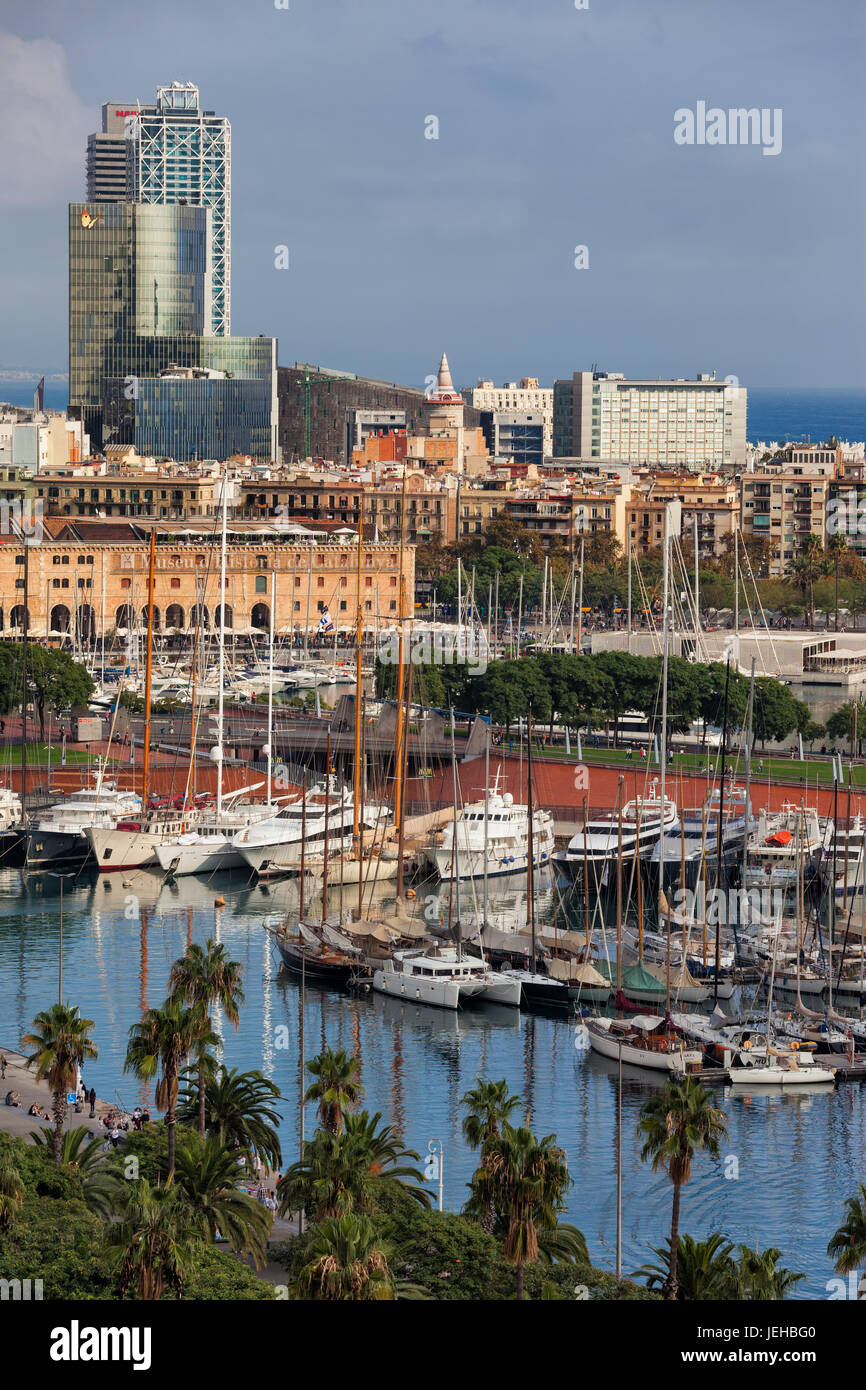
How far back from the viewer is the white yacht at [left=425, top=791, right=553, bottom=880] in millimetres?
42562

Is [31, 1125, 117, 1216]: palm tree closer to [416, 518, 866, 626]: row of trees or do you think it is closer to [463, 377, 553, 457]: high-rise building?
[416, 518, 866, 626]: row of trees

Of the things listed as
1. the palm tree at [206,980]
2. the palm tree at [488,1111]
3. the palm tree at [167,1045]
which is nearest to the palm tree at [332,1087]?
the palm tree at [488,1111]

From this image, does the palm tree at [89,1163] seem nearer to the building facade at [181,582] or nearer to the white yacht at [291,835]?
the white yacht at [291,835]

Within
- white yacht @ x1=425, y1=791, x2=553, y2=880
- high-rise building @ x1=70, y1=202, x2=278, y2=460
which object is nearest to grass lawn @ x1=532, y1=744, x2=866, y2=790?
white yacht @ x1=425, y1=791, x2=553, y2=880

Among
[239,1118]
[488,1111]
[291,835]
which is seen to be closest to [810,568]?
[291,835]

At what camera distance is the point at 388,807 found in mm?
45219

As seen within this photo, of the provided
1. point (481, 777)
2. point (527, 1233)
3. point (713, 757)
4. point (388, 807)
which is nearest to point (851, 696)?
point (713, 757)

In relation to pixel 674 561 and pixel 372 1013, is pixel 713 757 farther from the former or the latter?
pixel 674 561

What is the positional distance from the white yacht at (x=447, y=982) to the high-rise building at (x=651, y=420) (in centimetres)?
14650

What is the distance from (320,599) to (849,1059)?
192 feet

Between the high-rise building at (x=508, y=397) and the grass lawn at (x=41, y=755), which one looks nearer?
the grass lawn at (x=41, y=755)

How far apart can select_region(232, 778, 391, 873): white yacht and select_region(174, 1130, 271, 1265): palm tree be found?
23.4 meters

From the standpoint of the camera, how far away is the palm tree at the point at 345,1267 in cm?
1519

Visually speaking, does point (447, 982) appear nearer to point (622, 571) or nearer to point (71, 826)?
point (71, 826)
